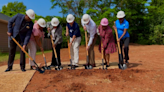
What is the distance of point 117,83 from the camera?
10.3 ft

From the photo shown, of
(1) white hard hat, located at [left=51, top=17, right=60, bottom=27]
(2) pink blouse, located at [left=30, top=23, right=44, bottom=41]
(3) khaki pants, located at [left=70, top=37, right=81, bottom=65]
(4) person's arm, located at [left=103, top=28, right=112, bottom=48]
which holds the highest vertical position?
(1) white hard hat, located at [left=51, top=17, right=60, bottom=27]

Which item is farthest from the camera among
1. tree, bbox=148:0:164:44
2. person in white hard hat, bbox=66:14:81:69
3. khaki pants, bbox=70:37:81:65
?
tree, bbox=148:0:164:44

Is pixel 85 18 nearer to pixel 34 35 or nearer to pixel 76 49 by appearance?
pixel 76 49

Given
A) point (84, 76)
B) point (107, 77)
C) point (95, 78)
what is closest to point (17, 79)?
point (84, 76)

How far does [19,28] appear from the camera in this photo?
423 centimetres

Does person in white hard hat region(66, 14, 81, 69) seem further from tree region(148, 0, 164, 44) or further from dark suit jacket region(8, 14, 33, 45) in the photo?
tree region(148, 0, 164, 44)

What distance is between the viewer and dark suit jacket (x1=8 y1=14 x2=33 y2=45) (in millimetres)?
4172

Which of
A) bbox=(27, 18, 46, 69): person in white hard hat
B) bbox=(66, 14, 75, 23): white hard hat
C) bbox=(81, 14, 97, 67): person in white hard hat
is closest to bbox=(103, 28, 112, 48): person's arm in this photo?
bbox=(81, 14, 97, 67): person in white hard hat

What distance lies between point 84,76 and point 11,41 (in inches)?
96.2

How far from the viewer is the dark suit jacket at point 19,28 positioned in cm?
417

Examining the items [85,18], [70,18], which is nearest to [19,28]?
[70,18]

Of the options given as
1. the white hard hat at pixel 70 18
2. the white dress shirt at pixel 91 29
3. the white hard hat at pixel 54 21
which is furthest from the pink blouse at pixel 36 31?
the white dress shirt at pixel 91 29

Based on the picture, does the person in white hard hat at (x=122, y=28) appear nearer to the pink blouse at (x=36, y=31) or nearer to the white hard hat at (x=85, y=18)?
the white hard hat at (x=85, y=18)

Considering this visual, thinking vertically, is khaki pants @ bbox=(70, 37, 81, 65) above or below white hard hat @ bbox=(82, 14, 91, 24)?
below
